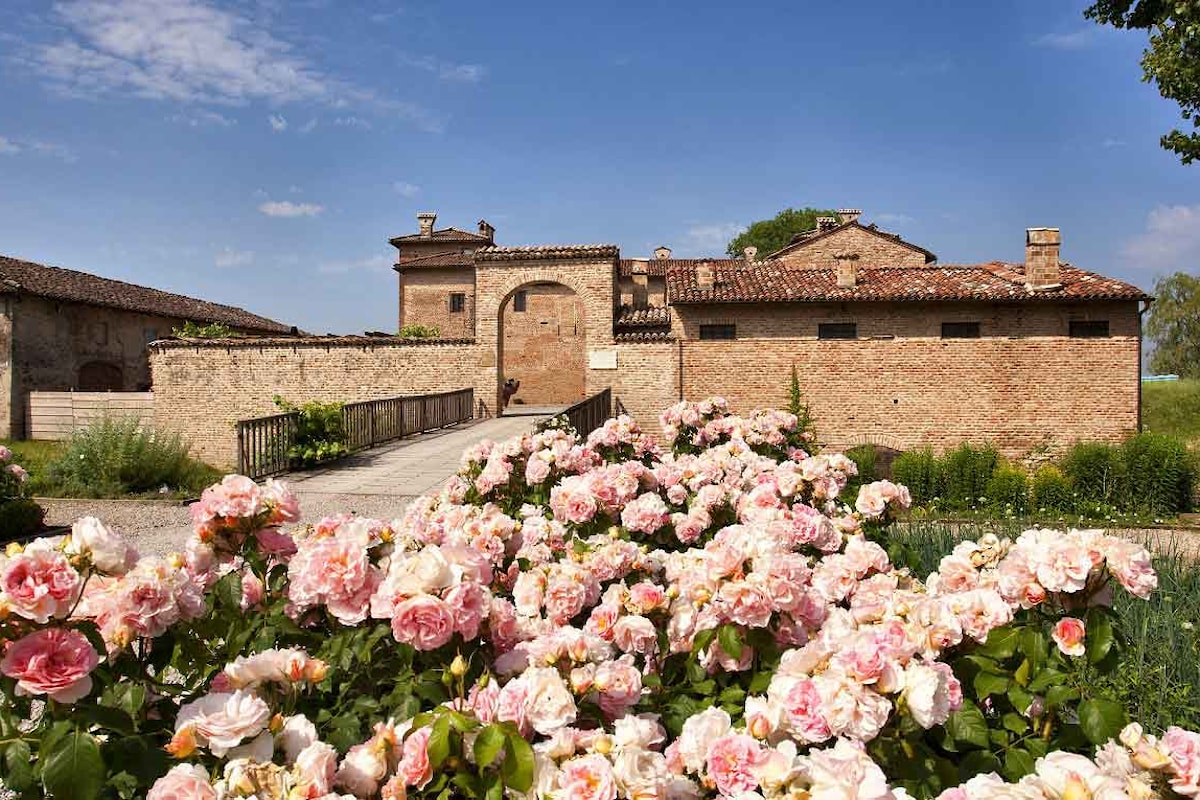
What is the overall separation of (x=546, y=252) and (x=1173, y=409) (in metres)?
24.9

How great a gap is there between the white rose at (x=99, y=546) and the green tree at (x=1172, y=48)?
15.3 metres

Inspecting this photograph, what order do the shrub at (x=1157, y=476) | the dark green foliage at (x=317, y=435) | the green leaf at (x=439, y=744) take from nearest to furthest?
1. the green leaf at (x=439, y=744)
2. the shrub at (x=1157, y=476)
3. the dark green foliage at (x=317, y=435)

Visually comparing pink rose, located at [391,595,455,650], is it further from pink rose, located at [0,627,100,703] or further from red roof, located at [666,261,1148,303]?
red roof, located at [666,261,1148,303]

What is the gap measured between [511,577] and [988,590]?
1.48 m

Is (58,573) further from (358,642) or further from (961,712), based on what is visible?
(961,712)

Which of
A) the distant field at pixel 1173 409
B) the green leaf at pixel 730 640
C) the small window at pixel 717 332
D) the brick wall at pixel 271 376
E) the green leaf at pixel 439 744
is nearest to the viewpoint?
the green leaf at pixel 439 744

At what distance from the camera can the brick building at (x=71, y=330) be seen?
2094 centimetres

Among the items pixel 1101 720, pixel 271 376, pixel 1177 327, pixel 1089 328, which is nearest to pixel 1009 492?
pixel 1089 328

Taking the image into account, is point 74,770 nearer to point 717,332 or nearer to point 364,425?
Result: point 364,425


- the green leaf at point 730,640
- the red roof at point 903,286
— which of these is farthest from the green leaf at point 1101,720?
the red roof at point 903,286

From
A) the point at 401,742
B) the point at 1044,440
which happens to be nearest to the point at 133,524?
the point at 401,742

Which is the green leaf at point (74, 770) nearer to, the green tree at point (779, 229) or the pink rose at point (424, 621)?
the pink rose at point (424, 621)

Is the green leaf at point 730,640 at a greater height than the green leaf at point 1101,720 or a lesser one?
greater

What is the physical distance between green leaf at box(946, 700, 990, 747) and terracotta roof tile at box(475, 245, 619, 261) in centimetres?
1877
